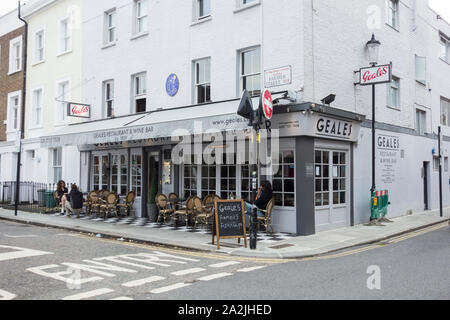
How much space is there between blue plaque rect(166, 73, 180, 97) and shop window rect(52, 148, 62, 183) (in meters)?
8.11

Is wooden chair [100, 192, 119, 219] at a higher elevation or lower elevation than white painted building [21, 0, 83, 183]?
lower

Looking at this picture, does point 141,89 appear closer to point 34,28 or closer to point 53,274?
point 34,28

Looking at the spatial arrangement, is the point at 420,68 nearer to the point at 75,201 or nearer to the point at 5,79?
the point at 75,201

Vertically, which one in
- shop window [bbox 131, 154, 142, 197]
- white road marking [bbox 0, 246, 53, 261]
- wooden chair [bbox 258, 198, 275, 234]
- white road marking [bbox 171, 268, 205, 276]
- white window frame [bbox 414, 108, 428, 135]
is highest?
white window frame [bbox 414, 108, 428, 135]

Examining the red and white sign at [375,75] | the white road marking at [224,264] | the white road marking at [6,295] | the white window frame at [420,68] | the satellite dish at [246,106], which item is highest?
the white window frame at [420,68]

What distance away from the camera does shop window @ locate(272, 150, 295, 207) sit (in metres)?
11.7

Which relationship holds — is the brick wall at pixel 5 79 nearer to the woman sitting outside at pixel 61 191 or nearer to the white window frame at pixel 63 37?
the white window frame at pixel 63 37

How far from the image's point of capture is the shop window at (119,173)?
55.2 feet

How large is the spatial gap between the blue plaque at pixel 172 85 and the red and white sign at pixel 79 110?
497cm

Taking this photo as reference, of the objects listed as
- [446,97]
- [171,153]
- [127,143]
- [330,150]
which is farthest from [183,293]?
[446,97]

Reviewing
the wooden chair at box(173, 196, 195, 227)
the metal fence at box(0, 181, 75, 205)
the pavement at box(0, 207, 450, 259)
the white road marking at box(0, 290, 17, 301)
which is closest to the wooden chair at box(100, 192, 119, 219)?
the pavement at box(0, 207, 450, 259)

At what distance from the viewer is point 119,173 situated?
17062 millimetres

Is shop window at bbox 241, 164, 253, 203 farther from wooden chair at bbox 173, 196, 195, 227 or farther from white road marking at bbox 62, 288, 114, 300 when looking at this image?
white road marking at bbox 62, 288, 114, 300

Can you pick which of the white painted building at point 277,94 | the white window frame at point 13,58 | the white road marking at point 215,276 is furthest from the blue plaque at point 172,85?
the white window frame at point 13,58
